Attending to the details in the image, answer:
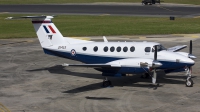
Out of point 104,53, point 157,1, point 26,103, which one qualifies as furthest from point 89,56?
point 157,1

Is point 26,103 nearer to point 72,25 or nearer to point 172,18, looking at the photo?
point 72,25

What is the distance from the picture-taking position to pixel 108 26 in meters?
68.3

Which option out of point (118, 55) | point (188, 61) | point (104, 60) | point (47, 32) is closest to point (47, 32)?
point (47, 32)

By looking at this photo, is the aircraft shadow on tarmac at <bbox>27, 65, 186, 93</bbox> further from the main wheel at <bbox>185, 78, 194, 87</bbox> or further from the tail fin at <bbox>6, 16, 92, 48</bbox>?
the tail fin at <bbox>6, 16, 92, 48</bbox>

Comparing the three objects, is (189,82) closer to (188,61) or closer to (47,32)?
(188,61)

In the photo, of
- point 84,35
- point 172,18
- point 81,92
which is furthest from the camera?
point 172,18

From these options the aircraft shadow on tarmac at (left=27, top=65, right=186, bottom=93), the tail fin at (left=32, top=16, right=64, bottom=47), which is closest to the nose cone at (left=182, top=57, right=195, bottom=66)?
the aircraft shadow on tarmac at (left=27, top=65, right=186, bottom=93)

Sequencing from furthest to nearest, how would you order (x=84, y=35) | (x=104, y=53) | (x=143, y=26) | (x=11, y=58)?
(x=143, y=26)
(x=84, y=35)
(x=11, y=58)
(x=104, y=53)

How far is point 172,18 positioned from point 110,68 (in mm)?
45255

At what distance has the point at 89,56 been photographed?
3462 centimetres

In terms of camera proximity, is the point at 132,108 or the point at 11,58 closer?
the point at 132,108

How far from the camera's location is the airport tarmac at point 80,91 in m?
27.3

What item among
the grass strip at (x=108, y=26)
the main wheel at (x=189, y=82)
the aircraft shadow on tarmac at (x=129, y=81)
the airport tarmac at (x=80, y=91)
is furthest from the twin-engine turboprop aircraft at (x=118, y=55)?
the grass strip at (x=108, y=26)

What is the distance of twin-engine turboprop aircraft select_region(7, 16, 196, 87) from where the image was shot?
31203 millimetres
